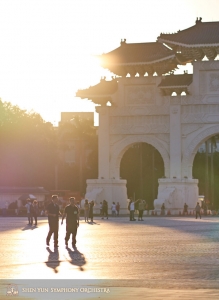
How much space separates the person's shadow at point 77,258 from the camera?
21.3m

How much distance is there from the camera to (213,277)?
18016 mm

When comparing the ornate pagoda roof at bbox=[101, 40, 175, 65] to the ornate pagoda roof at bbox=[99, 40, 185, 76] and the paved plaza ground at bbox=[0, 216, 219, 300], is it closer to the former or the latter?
the ornate pagoda roof at bbox=[99, 40, 185, 76]

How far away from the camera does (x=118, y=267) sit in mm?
20422

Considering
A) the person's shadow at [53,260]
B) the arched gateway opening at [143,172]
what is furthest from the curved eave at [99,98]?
the person's shadow at [53,260]

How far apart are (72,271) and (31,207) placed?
29.8 metres

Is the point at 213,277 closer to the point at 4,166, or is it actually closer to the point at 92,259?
the point at 92,259

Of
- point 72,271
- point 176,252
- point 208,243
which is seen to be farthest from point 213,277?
point 208,243

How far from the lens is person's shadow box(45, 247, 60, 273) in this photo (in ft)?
68.0

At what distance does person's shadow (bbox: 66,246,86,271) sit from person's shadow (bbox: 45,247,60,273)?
366mm

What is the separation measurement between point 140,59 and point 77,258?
54.5m

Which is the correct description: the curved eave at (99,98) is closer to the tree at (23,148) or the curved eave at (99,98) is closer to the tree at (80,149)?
the tree at (23,148)

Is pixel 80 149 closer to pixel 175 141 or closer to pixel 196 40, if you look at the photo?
pixel 175 141

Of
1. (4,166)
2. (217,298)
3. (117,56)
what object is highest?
(117,56)

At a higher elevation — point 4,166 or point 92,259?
point 4,166
